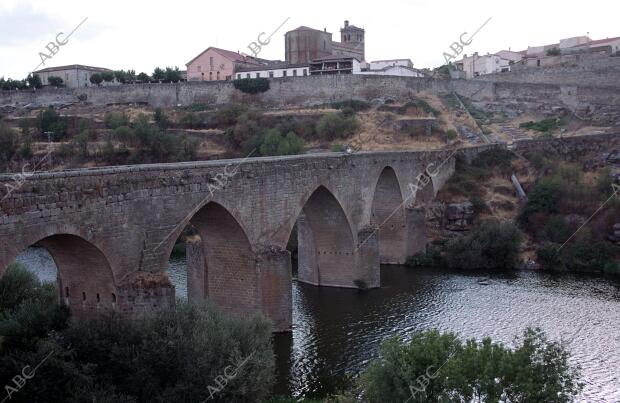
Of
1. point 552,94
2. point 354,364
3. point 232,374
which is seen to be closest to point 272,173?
point 354,364

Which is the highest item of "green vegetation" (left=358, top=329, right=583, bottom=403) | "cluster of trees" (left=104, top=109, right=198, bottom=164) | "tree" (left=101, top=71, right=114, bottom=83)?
"tree" (left=101, top=71, right=114, bottom=83)

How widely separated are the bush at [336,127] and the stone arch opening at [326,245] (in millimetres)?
18695

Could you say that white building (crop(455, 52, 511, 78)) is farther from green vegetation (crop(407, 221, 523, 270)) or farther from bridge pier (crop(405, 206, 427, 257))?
green vegetation (crop(407, 221, 523, 270))

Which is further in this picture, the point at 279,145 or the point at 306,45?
the point at 306,45

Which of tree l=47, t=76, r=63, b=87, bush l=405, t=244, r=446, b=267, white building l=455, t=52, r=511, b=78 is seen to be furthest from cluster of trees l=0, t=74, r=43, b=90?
bush l=405, t=244, r=446, b=267

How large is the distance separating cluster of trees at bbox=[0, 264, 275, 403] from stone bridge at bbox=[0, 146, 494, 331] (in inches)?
49.3

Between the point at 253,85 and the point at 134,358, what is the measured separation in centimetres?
4263

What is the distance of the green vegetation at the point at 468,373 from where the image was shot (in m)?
10.4

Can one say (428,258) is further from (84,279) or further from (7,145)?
(7,145)

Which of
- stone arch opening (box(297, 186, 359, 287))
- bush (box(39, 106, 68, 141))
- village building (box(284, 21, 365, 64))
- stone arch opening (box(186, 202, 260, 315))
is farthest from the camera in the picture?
village building (box(284, 21, 365, 64))

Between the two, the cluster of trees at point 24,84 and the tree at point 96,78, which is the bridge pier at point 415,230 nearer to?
the tree at point 96,78

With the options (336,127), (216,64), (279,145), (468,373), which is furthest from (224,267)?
(216,64)

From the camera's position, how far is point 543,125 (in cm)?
4338

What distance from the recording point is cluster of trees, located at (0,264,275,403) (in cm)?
1100
